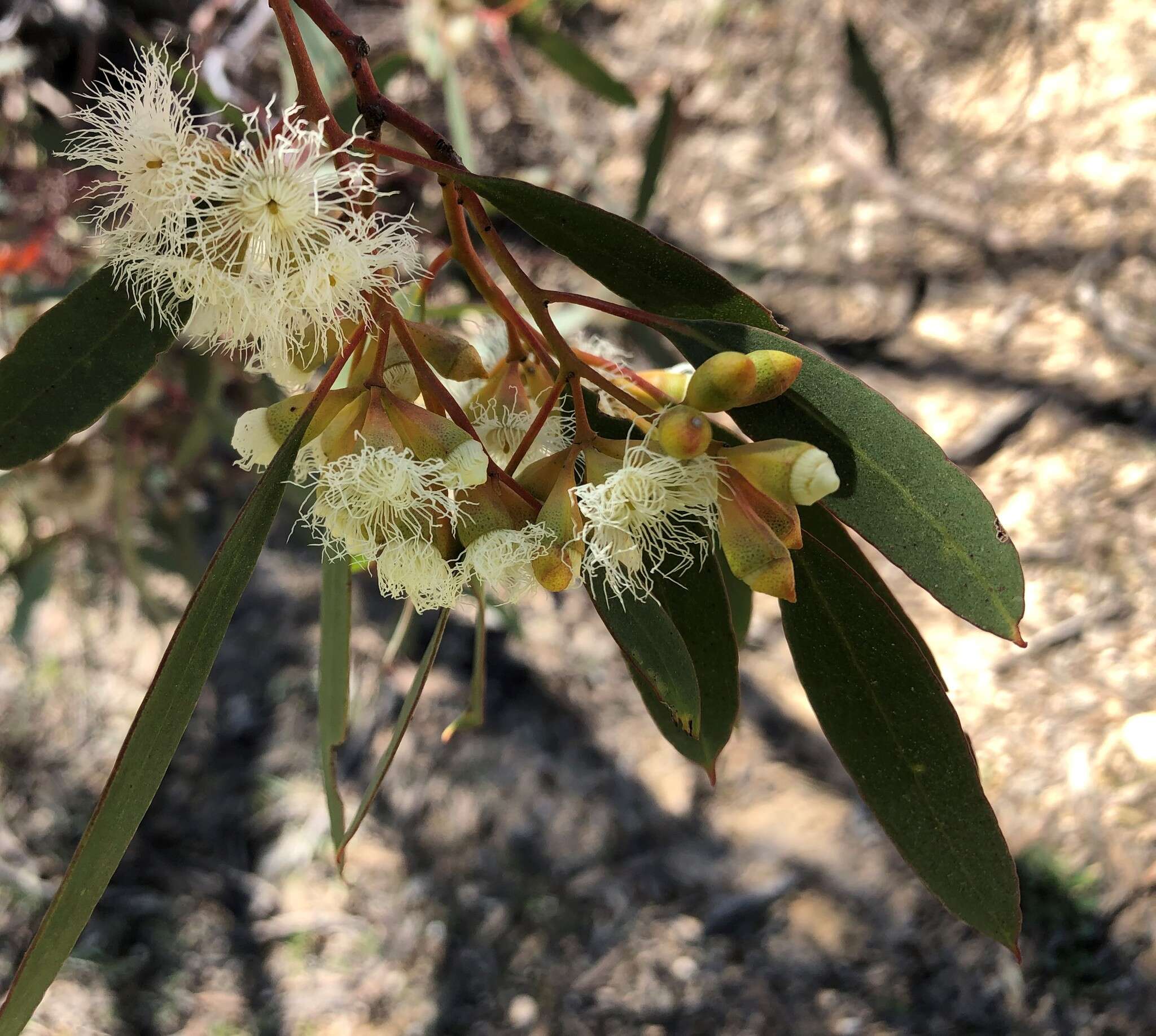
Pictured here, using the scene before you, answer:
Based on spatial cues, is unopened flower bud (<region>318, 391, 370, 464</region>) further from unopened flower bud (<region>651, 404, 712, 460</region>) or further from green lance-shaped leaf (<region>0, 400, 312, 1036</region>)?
unopened flower bud (<region>651, 404, 712, 460</region>)

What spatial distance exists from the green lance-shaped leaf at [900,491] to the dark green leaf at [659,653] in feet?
0.51

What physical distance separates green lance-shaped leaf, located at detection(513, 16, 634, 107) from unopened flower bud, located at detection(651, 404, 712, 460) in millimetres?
1431

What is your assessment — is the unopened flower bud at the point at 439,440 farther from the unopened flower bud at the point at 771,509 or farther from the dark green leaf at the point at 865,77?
the dark green leaf at the point at 865,77

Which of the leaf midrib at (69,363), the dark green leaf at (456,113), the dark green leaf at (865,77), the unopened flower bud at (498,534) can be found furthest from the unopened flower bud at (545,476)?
the dark green leaf at (865,77)

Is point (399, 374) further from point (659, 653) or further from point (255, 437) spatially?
point (659, 653)

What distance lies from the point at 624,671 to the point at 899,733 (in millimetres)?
1654

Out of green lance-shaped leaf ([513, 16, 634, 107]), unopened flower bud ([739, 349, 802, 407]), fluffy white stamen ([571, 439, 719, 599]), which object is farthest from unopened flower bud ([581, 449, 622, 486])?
green lance-shaped leaf ([513, 16, 634, 107])

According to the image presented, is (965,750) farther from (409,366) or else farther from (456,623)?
(456,623)

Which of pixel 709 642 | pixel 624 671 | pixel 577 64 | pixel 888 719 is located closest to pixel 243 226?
pixel 709 642

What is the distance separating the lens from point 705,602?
865 millimetres

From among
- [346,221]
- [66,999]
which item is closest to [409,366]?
[346,221]

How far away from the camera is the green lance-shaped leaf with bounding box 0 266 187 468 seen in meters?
0.75

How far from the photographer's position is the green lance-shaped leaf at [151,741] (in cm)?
66

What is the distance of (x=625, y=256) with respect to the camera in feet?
2.43
